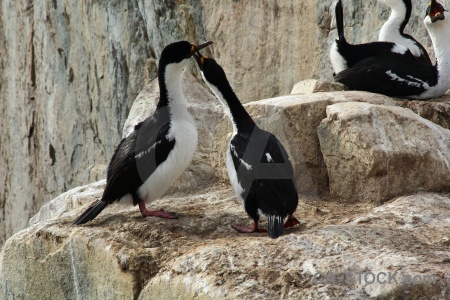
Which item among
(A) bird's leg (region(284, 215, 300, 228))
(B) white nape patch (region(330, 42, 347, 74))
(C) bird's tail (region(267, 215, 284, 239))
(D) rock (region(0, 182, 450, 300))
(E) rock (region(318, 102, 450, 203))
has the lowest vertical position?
(D) rock (region(0, 182, 450, 300))

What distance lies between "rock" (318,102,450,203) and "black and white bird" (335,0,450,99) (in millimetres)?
1619

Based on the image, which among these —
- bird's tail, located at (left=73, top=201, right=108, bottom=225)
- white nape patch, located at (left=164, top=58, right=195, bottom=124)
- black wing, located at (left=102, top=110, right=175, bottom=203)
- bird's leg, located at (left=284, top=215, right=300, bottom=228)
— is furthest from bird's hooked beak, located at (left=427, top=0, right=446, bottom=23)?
bird's tail, located at (left=73, top=201, right=108, bottom=225)

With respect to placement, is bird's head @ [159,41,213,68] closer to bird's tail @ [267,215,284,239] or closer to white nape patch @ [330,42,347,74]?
bird's tail @ [267,215,284,239]

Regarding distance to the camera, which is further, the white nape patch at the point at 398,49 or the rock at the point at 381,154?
the white nape patch at the point at 398,49

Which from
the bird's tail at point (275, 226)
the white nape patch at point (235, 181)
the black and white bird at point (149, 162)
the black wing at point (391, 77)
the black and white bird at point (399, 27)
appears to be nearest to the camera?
the bird's tail at point (275, 226)

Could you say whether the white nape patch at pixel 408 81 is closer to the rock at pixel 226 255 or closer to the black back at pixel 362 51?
the black back at pixel 362 51

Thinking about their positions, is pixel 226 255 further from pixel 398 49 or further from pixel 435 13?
pixel 435 13

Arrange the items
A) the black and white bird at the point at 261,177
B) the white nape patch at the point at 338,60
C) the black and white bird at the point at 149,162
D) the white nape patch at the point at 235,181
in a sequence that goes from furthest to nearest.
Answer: the white nape patch at the point at 338,60 → the black and white bird at the point at 149,162 → the white nape patch at the point at 235,181 → the black and white bird at the point at 261,177

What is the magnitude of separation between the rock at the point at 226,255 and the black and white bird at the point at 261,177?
0.13 metres

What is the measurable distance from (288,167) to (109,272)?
4.15 feet

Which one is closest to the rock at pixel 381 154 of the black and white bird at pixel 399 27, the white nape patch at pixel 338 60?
the white nape patch at pixel 338 60

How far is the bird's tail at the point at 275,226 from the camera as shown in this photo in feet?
16.0

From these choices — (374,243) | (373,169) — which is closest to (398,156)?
(373,169)

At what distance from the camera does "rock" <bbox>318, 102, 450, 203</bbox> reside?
227 inches
